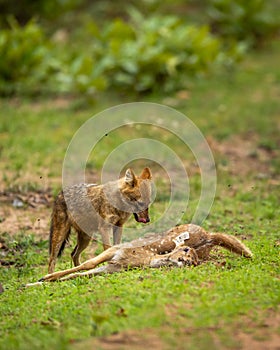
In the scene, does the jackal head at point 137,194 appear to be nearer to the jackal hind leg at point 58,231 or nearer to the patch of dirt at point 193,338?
the jackal hind leg at point 58,231

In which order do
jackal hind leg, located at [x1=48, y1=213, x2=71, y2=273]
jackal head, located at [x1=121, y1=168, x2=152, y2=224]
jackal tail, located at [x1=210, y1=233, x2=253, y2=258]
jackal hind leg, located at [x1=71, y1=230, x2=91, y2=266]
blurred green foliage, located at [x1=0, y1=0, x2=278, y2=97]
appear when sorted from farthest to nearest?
blurred green foliage, located at [x1=0, y1=0, x2=278, y2=97] → jackal hind leg, located at [x1=71, y1=230, x2=91, y2=266] → jackal hind leg, located at [x1=48, y1=213, x2=71, y2=273] → jackal head, located at [x1=121, y1=168, x2=152, y2=224] → jackal tail, located at [x1=210, y1=233, x2=253, y2=258]

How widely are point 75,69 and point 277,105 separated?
4.42m

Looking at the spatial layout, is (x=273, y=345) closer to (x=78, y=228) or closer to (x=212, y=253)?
(x=212, y=253)

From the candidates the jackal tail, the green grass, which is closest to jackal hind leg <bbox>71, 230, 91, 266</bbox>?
the green grass

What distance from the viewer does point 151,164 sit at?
12680 mm

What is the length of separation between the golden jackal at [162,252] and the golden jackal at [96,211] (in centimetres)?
57

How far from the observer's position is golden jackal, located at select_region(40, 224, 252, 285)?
741 centimetres

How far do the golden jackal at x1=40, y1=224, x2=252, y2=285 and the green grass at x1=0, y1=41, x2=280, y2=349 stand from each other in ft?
0.57

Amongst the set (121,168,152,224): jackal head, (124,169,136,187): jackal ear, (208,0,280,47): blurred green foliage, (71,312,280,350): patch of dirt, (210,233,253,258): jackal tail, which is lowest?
(71,312,280,350): patch of dirt

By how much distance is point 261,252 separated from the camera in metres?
7.86

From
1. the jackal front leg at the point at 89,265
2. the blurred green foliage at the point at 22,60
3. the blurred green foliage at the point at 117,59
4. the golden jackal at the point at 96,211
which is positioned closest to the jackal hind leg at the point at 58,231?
the golden jackal at the point at 96,211

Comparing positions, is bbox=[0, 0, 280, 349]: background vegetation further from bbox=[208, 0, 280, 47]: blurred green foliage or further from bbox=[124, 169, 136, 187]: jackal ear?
bbox=[124, 169, 136, 187]: jackal ear

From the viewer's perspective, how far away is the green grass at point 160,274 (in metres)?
5.93

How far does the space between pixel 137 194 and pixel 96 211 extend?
1.93 feet
